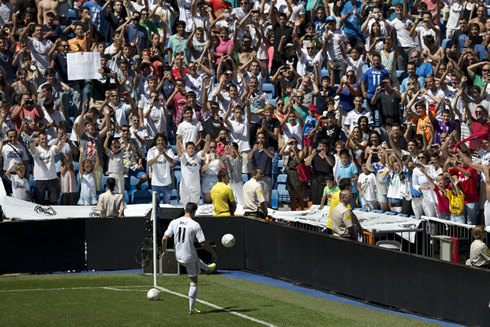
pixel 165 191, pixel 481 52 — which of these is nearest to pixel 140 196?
pixel 165 191

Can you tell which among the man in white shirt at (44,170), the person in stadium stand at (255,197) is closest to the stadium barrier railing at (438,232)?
the person in stadium stand at (255,197)

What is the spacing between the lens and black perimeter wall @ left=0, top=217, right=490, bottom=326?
47.6 feet

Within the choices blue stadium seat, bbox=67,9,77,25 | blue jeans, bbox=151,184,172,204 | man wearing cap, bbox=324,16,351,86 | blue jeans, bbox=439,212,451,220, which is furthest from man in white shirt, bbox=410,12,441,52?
blue stadium seat, bbox=67,9,77,25

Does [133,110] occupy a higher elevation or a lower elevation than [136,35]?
lower

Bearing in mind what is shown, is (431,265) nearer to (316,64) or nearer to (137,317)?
(137,317)

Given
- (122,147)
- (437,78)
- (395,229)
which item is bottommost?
(395,229)

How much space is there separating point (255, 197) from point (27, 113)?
7.07m

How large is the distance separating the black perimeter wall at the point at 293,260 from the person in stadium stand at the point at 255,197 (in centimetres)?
29

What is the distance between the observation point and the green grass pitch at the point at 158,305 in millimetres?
14648

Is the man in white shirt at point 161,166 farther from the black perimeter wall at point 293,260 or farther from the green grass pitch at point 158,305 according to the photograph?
the green grass pitch at point 158,305

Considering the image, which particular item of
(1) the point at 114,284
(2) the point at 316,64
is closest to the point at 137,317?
(1) the point at 114,284

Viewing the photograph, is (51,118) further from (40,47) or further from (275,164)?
(275,164)

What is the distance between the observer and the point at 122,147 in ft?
73.6

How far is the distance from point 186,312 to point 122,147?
809 centimetres
